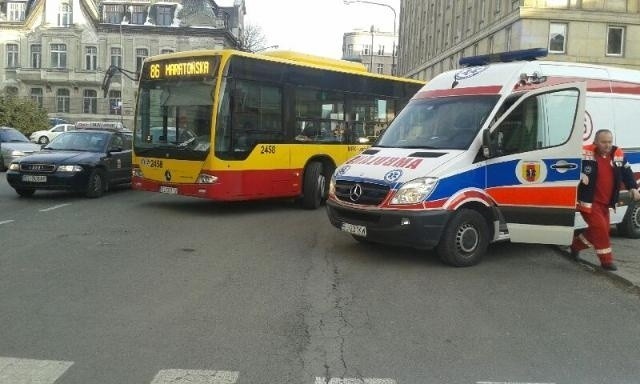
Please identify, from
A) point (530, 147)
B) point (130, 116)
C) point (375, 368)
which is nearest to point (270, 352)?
point (375, 368)

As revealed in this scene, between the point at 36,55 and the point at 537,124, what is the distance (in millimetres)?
64924

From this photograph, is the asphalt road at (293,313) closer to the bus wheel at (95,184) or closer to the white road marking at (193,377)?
the white road marking at (193,377)

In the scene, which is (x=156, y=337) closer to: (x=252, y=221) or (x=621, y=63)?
(x=252, y=221)

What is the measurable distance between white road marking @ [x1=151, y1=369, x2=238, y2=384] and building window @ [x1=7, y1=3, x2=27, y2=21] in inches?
2730

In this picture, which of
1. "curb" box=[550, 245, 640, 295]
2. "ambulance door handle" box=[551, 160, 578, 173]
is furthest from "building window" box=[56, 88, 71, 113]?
"ambulance door handle" box=[551, 160, 578, 173]

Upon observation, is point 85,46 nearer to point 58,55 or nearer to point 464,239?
point 58,55

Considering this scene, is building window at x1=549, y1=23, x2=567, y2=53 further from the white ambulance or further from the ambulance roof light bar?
the white ambulance

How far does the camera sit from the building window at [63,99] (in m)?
63.3

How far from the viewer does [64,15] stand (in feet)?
207

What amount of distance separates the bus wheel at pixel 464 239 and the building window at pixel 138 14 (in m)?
62.1

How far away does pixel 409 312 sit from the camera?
230 inches

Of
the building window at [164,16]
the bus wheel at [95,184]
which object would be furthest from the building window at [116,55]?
the bus wheel at [95,184]

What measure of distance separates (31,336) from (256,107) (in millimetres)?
7446

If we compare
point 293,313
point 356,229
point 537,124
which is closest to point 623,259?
point 537,124
